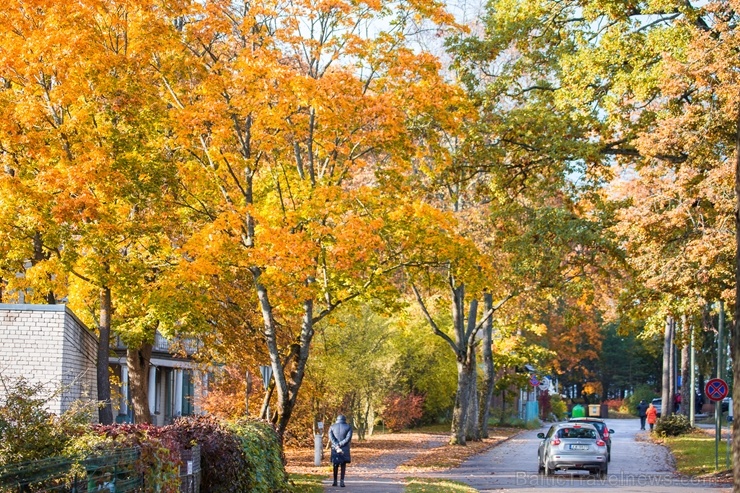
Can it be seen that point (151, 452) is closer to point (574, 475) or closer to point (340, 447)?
point (340, 447)

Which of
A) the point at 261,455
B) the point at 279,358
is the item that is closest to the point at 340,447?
the point at 279,358

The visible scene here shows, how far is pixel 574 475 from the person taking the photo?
29.3 metres

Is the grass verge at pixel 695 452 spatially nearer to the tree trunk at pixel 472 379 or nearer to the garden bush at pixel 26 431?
the tree trunk at pixel 472 379

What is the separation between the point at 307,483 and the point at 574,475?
350 inches

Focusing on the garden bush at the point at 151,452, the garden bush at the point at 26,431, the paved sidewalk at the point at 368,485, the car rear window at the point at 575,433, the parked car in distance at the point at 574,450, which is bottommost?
the paved sidewalk at the point at 368,485

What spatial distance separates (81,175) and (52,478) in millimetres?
12997

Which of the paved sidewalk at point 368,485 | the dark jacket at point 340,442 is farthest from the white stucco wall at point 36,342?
the paved sidewalk at point 368,485

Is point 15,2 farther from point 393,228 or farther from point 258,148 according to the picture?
point 393,228

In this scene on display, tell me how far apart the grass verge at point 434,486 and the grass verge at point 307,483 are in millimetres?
1851

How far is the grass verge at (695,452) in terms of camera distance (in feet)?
98.3

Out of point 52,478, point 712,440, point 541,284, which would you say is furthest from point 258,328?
point 712,440

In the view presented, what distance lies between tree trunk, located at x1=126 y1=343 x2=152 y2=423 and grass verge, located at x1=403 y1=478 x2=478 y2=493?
7693mm

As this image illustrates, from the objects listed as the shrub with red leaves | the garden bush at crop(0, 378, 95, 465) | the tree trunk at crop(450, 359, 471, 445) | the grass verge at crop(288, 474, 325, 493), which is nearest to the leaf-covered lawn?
the tree trunk at crop(450, 359, 471, 445)

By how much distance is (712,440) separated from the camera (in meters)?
43.1
